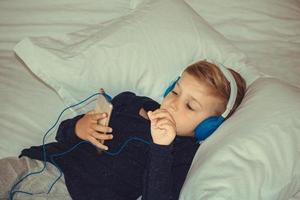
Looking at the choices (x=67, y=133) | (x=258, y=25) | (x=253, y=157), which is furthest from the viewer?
(x=258, y=25)

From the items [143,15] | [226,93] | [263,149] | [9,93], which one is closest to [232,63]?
[226,93]

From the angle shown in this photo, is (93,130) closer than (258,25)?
Yes

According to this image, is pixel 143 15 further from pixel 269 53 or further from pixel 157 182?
pixel 157 182

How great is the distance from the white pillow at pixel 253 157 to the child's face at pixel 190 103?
0.33ft

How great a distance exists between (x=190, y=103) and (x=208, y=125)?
0.08 metres

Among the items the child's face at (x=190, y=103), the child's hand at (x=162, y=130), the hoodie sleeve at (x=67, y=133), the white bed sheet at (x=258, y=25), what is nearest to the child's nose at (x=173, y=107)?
the child's face at (x=190, y=103)

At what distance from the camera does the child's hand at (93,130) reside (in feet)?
3.35

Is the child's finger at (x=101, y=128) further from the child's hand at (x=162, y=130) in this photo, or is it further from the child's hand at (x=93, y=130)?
the child's hand at (x=162, y=130)

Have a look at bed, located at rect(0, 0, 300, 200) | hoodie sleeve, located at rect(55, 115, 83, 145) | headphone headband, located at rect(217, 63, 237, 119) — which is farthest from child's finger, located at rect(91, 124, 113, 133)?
headphone headband, located at rect(217, 63, 237, 119)

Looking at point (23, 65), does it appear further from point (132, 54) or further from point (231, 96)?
point (231, 96)

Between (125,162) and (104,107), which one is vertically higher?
(104,107)

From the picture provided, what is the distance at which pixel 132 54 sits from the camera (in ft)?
4.05

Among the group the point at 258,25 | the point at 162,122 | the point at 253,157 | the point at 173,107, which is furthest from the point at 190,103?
the point at 258,25

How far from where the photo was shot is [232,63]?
4.24ft
